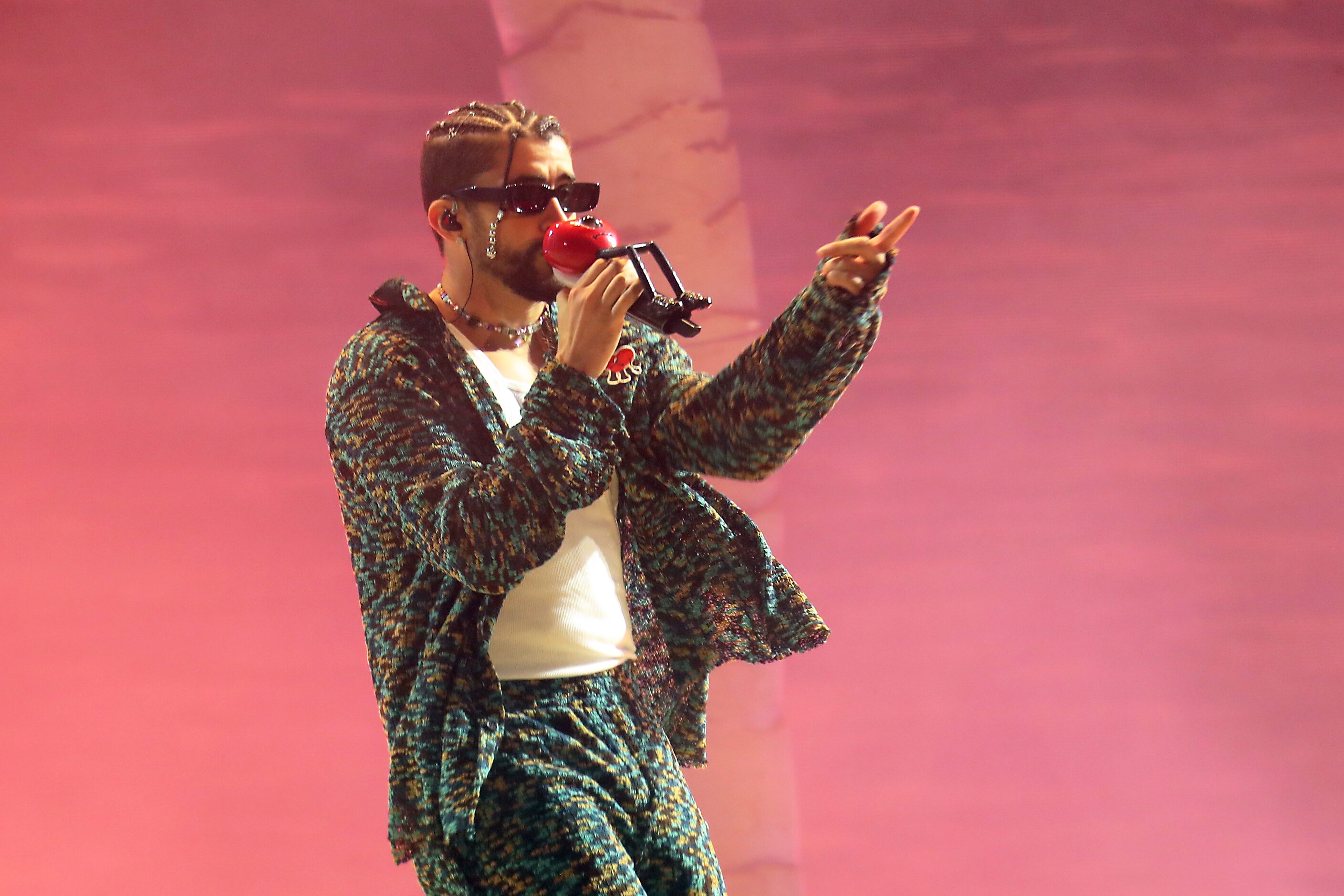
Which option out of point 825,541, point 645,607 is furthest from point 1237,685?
point 645,607

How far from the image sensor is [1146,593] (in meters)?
2.55

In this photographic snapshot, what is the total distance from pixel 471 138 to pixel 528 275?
0.16 m

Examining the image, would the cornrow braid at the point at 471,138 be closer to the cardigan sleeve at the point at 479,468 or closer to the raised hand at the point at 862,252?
the cardigan sleeve at the point at 479,468

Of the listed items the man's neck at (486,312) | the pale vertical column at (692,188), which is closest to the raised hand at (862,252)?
the man's neck at (486,312)

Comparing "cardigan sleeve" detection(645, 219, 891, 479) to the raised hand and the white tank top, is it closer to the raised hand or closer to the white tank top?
the raised hand

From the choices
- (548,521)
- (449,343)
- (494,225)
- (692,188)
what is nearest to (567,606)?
(548,521)

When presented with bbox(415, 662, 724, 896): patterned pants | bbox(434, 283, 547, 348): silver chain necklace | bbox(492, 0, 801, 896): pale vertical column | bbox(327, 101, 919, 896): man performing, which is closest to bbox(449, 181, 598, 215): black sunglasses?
bbox(327, 101, 919, 896): man performing

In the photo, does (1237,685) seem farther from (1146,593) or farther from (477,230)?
(477,230)

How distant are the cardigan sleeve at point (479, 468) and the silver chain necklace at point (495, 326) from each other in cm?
13

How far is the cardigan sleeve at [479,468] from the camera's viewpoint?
1.18 m

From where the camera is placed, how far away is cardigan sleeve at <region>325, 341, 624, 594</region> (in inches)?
46.6

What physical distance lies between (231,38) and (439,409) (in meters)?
1.44

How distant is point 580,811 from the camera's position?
1.26 m

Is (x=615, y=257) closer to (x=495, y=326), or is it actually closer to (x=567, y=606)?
(x=495, y=326)
